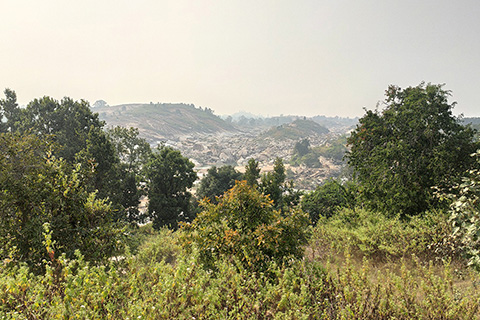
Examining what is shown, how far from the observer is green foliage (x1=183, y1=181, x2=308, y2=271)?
5.22 metres

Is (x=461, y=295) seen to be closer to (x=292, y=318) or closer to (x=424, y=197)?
(x=292, y=318)

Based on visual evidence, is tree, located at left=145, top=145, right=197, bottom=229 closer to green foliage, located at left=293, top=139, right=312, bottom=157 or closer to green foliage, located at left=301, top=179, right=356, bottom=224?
green foliage, located at left=301, top=179, right=356, bottom=224

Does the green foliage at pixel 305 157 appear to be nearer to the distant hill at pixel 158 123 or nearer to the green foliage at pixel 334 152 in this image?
the green foliage at pixel 334 152

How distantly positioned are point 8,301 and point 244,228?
409 centimetres

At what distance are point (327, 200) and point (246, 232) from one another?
12.6 meters

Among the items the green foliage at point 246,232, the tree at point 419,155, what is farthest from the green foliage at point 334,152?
the green foliage at point 246,232

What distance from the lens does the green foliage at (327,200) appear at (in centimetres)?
1542

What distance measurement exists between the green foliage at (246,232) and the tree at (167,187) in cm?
1388

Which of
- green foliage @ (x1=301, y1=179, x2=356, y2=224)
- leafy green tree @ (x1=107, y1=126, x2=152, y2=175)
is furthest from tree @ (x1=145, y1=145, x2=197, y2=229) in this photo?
green foliage @ (x1=301, y1=179, x2=356, y2=224)

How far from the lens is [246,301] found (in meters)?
3.85

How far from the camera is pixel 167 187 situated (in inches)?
782

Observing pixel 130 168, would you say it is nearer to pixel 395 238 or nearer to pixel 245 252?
pixel 245 252

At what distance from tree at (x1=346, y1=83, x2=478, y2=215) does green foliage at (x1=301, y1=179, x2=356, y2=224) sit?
3.60 m

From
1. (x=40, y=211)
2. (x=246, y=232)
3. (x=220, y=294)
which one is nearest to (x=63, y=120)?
(x=40, y=211)
